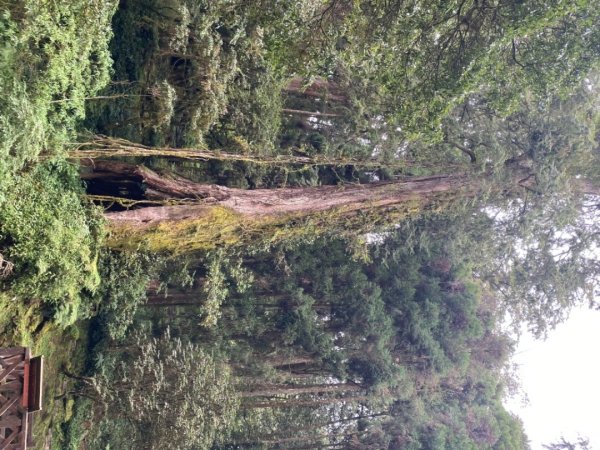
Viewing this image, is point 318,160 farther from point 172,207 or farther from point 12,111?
point 12,111

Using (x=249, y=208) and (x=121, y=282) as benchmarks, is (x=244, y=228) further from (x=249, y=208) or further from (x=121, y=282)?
(x=121, y=282)

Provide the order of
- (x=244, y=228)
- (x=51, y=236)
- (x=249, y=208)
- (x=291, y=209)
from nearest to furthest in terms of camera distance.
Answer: (x=51, y=236)
(x=249, y=208)
(x=244, y=228)
(x=291, y=209)

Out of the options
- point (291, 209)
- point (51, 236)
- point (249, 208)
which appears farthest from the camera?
point (291, 209)

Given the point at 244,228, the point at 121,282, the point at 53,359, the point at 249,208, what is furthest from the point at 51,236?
the point at 53,359

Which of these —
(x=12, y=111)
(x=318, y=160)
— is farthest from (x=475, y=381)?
(x=12, y=111)

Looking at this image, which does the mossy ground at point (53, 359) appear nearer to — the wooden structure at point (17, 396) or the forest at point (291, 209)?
the forest at point (291, 209)

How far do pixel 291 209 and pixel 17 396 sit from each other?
24.5 feet

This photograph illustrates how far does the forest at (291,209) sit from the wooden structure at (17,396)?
116 cm

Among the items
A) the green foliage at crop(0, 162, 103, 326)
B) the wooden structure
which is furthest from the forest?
the wooden structure

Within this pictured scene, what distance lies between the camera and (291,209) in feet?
41.3

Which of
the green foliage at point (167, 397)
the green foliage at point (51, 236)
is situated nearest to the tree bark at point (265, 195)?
the green foliage at point (51, 236)

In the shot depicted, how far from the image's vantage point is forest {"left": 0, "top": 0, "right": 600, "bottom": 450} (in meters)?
7.88

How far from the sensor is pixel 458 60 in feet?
33.1

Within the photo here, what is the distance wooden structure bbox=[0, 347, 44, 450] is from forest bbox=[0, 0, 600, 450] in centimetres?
116
